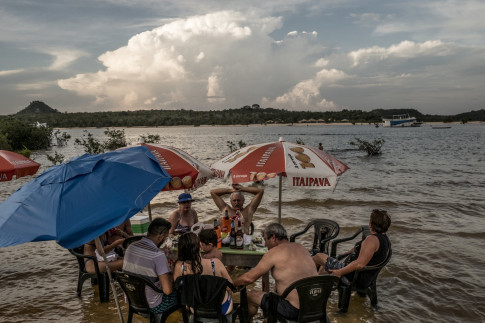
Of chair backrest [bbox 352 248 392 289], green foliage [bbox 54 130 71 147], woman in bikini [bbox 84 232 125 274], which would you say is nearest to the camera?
chair backrest [bbox 352 248 392 289]

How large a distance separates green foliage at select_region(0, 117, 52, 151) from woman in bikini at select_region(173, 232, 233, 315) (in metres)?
46.8

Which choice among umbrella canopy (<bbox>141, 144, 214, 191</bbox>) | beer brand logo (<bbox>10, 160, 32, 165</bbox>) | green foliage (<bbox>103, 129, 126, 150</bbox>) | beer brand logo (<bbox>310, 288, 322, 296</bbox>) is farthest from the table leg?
green foliage (<bbox>103, 129, 126, 150</bbox>)

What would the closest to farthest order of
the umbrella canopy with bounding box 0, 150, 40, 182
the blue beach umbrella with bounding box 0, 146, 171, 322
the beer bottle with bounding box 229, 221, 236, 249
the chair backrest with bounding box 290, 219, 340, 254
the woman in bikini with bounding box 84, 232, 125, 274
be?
the blue beach umbrella with bounding box 0, 146, 171, 322 < the beer bottle with bounding box 229, 221, 236, 249 < the woman in bikini with bounding box 84, 232, 125, 274 < the umbrella canopy with bounding box 0, 150, 40, 182 < the chair backrest with bounding box 290, 219, 340, 254

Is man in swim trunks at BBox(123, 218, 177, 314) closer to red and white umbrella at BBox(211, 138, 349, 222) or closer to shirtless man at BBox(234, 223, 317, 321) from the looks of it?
shirtless man at BBox(234, 223, 317, 321)

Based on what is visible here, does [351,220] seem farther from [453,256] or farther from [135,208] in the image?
[135,208]

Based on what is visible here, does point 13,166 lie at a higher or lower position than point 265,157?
lower

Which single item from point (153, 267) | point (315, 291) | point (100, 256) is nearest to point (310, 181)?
point (315, 291)

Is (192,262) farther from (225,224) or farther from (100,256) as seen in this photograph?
(100,256)

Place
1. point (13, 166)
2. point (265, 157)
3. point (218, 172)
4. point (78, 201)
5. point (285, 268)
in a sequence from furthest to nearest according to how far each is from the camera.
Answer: point (13, 166)
point (218, 172)
point (265, 157)
point (285, 268)
point (78, 201)

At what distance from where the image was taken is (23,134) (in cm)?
4688

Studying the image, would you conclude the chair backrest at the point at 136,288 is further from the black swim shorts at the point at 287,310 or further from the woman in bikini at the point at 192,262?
the black swim shorts at the point at 287,310

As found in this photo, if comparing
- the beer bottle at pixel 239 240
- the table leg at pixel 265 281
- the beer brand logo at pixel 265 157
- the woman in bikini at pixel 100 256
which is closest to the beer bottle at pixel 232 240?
the beer bottle at pixel 239 240

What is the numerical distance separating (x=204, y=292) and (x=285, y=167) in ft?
6.94

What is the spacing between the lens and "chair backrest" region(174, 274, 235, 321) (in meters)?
3.95
